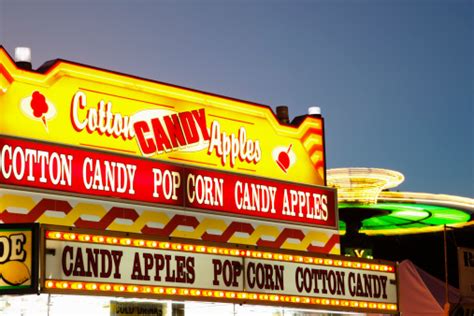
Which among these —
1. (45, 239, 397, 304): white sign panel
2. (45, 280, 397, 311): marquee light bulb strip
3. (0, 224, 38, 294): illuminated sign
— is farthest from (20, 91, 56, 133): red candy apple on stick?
(45, 280, 397, 311): marquee light bulb strip

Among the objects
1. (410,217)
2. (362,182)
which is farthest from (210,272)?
(410,217)

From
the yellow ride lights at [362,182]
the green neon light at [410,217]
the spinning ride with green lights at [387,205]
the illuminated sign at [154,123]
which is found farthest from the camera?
the green neon light at [410,217]

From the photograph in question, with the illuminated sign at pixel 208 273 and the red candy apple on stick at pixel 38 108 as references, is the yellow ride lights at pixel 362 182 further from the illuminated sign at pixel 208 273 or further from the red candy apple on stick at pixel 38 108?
the red candy apple on stick at pixel 38 108

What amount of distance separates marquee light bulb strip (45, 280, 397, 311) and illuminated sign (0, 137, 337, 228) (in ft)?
5.65

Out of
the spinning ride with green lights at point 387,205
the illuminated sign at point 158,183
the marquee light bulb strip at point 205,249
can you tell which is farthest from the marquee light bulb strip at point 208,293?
the spinning ride with green lights at point 387,205

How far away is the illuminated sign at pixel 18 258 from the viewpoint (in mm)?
11945

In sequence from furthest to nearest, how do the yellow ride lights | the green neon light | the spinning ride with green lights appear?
the green neon light < the spinning ride with green lights < the yellow ride lights

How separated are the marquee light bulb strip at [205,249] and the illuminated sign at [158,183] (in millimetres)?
1307

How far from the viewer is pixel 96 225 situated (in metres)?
14.6

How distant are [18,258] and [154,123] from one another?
4.16m

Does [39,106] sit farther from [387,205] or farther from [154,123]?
[387,205]

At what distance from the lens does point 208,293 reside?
46.6 feet

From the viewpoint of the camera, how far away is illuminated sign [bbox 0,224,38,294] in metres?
11.9

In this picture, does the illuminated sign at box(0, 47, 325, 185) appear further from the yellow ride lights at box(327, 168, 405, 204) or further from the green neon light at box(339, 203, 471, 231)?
the green neon light at box(339, 203, 471, 231)
